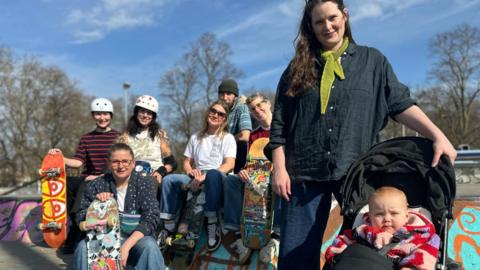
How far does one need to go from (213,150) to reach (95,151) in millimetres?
1954

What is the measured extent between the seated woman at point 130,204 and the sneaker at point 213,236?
2.42ft

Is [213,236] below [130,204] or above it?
below

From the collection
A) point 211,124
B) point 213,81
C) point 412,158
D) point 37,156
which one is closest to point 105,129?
point 211,124

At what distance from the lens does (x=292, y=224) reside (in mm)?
2852

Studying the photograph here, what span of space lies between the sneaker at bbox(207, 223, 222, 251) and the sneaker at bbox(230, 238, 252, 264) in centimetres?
17

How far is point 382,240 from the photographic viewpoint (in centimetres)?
251

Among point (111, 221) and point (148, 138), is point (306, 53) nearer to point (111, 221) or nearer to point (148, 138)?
point (111, 221)

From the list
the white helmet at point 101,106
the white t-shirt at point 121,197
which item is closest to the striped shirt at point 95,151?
the white helmet at point 101,106

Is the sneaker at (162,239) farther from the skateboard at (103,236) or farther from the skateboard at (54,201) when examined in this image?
the skateboard at (54,201)

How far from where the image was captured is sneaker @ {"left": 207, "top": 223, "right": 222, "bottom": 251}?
4.82 meters

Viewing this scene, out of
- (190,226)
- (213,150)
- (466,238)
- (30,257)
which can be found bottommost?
(30,257)

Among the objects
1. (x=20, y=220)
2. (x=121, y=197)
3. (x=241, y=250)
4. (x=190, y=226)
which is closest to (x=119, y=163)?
(x=121, y=197)

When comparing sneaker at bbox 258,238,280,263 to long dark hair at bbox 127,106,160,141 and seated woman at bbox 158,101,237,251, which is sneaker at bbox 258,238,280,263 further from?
long dark hair at bbox 127,106,160,141

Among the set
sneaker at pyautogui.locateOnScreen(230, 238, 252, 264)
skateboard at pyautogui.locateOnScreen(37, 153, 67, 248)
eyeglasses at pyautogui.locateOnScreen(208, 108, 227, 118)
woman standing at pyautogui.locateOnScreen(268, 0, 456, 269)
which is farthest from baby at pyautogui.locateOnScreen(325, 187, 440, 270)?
skateboard at pyautogui.locateOnScreen(37, 153, 67, 248)
